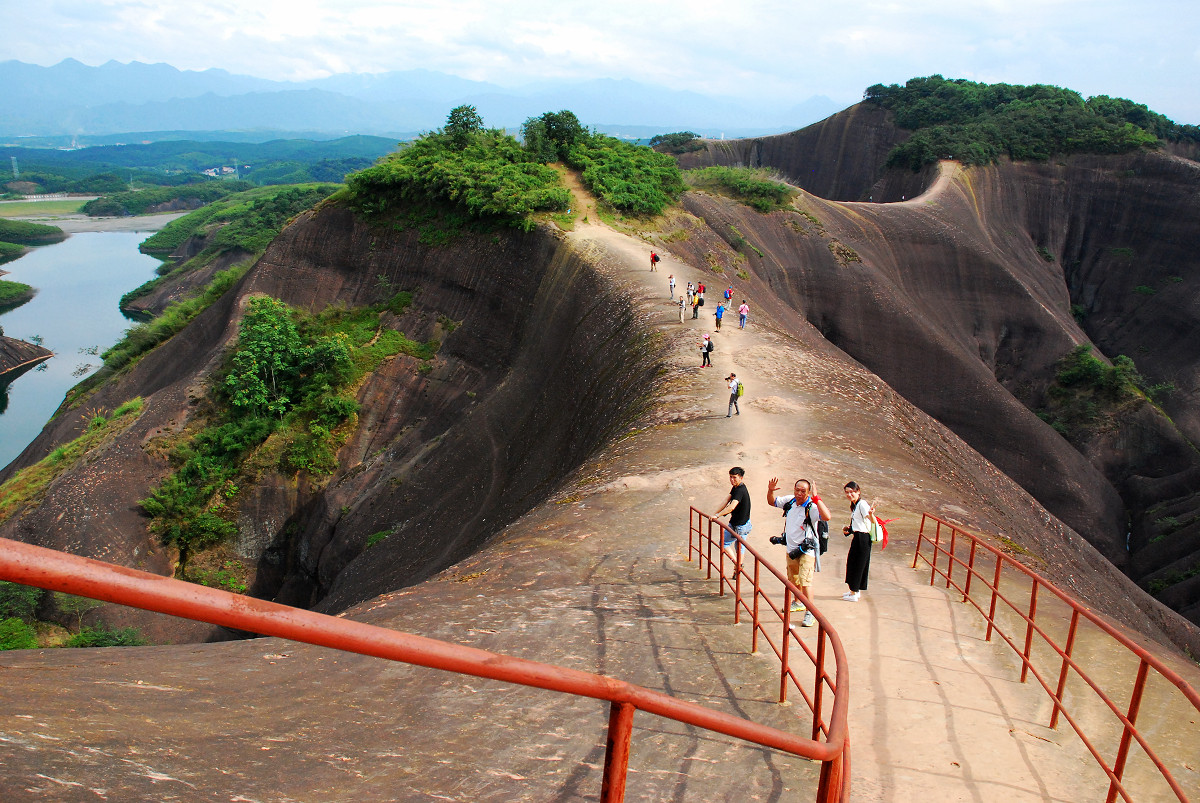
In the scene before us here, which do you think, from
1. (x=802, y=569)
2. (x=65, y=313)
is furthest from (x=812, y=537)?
(x=65, y=313)

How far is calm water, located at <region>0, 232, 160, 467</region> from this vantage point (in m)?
47.7

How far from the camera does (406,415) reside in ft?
95.4

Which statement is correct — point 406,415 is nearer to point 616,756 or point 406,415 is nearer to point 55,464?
point 55,464

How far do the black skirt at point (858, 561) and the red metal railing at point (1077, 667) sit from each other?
107cm

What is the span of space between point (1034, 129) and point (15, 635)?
6540 cm

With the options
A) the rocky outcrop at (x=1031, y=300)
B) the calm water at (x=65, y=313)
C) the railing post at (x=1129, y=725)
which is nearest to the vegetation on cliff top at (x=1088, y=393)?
the rocky outcrop at (x=1031, y=300)

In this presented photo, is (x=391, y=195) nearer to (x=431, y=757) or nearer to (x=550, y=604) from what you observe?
(x=550, y=604)

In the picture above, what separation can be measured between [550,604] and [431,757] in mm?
3681

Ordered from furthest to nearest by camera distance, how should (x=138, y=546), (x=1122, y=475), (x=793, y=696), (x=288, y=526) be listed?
1. (x=1122, y=475)
2. (x=288, y=526)
3. (x=138, y=546)
4. (x=793, y=696)

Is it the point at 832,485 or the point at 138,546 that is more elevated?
the point at 832,485

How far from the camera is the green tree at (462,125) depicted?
35312 millimetres

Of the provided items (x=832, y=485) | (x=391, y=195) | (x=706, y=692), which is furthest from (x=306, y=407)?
(x=706, y=692)

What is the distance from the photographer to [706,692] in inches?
270

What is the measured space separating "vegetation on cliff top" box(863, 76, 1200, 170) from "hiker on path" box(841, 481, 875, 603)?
5380cm
